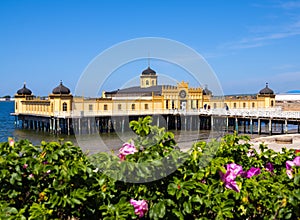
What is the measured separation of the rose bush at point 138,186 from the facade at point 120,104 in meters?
40.1

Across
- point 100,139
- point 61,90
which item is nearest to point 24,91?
point 61,90

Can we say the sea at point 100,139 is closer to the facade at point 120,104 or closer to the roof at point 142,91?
the facade at point 120,104

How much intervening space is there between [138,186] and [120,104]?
156 feet

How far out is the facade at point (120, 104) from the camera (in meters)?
48.3

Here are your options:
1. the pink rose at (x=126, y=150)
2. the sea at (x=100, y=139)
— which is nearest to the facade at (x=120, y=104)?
the sea at (x=100, y=139)

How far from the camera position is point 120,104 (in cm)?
5106

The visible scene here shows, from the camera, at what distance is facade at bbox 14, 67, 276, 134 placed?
48.3 meters

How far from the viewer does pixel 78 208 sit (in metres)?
3.54

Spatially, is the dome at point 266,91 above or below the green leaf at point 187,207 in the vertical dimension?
above

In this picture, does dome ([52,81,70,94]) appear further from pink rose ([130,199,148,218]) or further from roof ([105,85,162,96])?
pink rose ([130,199,148,218])

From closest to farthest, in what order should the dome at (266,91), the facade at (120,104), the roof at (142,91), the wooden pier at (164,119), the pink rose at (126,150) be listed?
the pink rose at (126,150) → the wooden pier at (164,119) → the facade at (120,104) → the roof at (142,91) → the dome at (266,91)

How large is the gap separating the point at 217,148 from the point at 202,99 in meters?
52.2

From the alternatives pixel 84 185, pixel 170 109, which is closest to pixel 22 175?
pixel 84 185

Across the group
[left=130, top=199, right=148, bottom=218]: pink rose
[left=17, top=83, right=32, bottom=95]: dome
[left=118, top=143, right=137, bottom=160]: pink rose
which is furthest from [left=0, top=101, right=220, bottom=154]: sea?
[left=130, top=199, right=148, bottom=218]: pink rose
